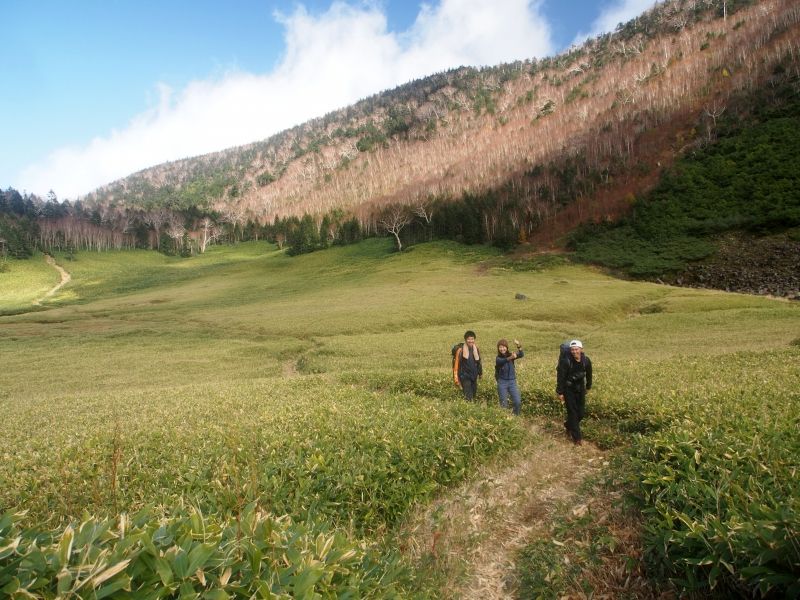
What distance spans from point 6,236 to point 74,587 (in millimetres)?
182220

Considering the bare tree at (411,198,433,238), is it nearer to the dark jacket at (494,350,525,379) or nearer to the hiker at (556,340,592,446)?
the dark jacket at (494,350,525,379)

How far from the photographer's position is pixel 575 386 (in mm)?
15492

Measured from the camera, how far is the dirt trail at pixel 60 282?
95875 mm

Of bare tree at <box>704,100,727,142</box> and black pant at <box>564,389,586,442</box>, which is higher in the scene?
bare tree at <box>704,100,727,142</box>

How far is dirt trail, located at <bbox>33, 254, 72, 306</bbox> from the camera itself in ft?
315

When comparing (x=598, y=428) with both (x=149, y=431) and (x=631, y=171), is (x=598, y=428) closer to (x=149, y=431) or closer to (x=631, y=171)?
(x=149, y=431)

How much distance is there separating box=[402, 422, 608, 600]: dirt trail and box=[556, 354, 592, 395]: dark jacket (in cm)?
213

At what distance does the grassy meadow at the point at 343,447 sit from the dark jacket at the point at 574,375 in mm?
1819

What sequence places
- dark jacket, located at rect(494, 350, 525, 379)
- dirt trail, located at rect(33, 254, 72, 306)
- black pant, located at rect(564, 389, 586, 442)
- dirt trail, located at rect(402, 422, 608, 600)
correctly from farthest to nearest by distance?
dirt trail, located at rect(33, 254, 72, 306) < dark jacket, located at rect(494, 350, 525, 379) < black pant, located at rect(564, 389, 586, 442) < dirt trail, located at rect(402, 422, 608, 600)

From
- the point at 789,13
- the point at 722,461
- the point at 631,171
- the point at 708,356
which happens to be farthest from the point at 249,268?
the point at 789,13


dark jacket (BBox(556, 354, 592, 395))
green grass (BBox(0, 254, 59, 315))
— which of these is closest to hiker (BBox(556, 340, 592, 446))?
dark jacket (BBox(556, 354, 592, 395))

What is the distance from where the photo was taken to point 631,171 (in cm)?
12875

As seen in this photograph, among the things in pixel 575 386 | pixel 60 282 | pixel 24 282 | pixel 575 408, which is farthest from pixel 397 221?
pixel 575 408

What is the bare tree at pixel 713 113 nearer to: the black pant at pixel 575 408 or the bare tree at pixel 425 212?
the bare tree at pixel 425 212
